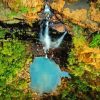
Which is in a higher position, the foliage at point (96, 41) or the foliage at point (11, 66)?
the foliage at point (96, 41)

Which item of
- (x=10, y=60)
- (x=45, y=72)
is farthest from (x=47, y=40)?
(x=10, y=60)

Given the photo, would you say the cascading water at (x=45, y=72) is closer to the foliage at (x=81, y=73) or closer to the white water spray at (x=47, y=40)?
the white water spray at (x=47, y=40)

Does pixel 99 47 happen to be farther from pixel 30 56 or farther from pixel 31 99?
pixel 31 99

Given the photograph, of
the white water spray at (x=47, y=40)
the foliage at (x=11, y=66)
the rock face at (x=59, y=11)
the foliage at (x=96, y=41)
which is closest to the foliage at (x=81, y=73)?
the foliage at (x=96, y=41)

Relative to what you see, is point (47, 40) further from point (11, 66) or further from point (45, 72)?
point (11, 66)

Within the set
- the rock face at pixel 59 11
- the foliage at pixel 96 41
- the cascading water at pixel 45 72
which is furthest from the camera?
the cascading water at pixel 45 72

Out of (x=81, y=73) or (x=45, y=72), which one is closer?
(x=81, y=73)

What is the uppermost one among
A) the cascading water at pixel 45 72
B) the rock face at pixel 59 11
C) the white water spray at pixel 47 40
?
the rock face at pixel 59 11
